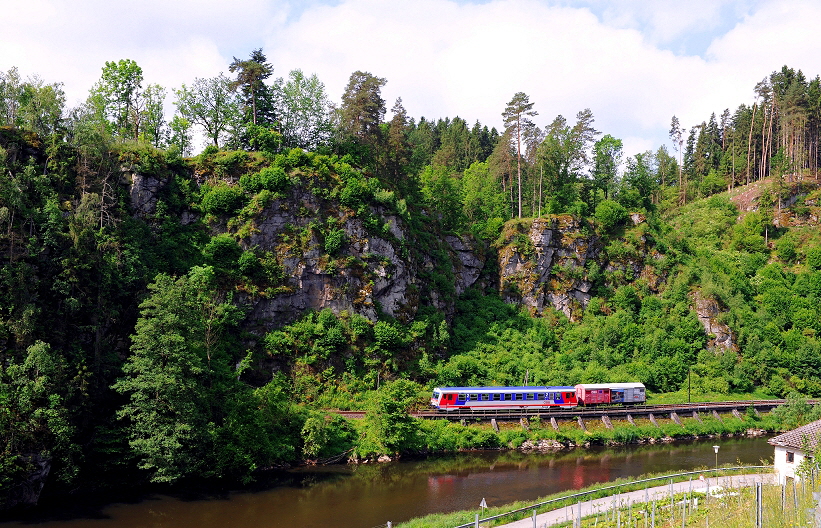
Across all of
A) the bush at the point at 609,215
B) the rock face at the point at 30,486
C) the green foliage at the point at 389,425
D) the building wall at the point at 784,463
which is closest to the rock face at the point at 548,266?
the bush at the point at 609,215

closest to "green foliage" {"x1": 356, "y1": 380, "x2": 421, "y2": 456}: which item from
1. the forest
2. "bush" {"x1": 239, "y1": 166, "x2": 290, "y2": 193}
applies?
the forest

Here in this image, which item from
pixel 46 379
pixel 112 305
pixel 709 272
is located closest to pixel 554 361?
pixel 709 272

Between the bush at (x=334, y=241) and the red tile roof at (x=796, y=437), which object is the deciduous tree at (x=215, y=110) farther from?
the red tile roof at (x=796, y=437)

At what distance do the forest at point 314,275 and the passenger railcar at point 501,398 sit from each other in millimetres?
3081

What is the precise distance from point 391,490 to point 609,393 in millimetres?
28707

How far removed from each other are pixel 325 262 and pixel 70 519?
31982mm

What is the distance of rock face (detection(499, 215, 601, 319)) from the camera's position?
7575 cm

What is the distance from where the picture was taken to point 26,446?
3644cm

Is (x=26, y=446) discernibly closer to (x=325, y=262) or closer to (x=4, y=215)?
(x=4, y=215)

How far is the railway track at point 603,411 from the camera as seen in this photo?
56.3 meters

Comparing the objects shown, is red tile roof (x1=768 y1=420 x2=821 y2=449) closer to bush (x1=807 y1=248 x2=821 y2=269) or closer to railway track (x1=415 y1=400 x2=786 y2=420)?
railway track (x1=415 y1=400 x2=786 y2=420)

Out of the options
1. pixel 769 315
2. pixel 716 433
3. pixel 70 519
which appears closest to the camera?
pixel 70 519

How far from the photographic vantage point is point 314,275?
60.9 metres

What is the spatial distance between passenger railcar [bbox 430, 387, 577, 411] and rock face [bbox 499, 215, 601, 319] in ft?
53.8
